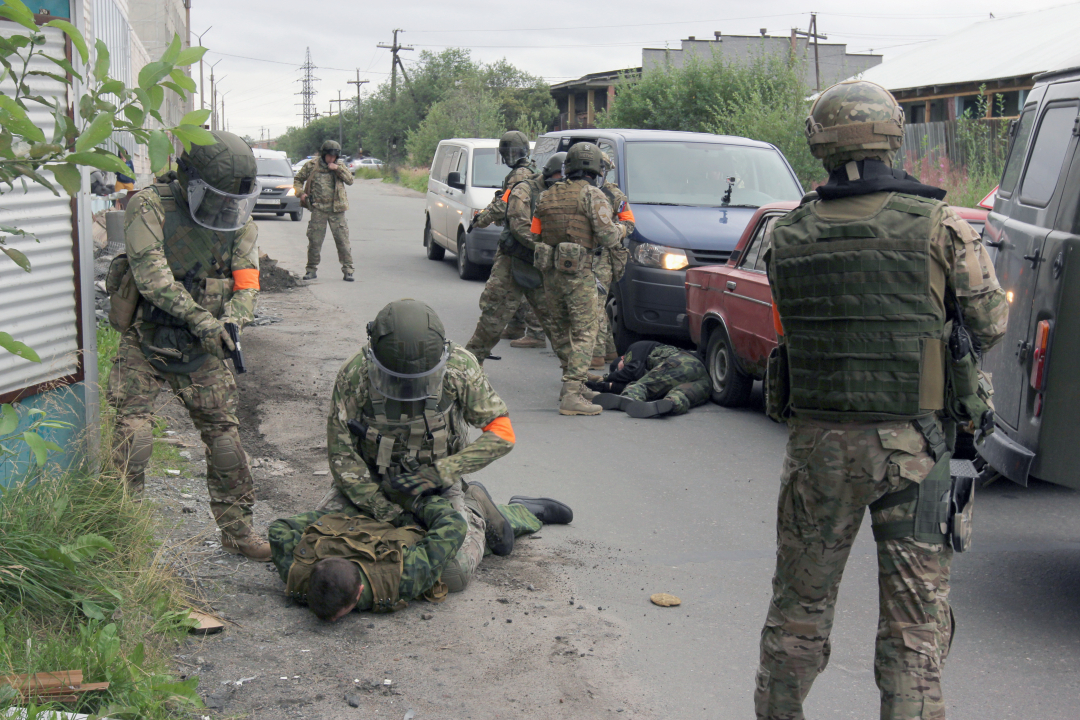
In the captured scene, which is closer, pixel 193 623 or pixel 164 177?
pixel 193 623

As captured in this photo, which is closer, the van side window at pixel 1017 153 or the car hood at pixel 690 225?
the van side window at pixel 1017 153

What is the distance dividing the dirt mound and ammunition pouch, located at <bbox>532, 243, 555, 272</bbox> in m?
6.71

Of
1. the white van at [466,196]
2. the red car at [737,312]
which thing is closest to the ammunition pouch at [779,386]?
the red car at [737,312]

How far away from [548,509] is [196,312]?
200 centimetres

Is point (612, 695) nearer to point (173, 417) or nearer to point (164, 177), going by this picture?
point (164, 177)

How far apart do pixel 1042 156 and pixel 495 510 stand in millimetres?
3105

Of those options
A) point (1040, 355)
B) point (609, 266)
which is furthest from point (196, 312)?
point (609, 266)

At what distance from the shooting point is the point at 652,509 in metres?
5.55

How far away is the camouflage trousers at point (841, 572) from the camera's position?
2.74 meters

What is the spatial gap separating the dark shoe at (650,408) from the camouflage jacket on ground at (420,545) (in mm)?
3500

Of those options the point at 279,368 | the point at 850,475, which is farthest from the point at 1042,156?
the point at 279,368

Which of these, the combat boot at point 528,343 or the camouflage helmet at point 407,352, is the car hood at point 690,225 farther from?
the camouflage helmet at point 407,352

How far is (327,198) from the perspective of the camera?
46.5ft

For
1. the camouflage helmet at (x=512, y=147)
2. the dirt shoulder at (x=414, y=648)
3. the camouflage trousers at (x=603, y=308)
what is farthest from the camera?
the camouflage helmet at (x=512, y=147)
